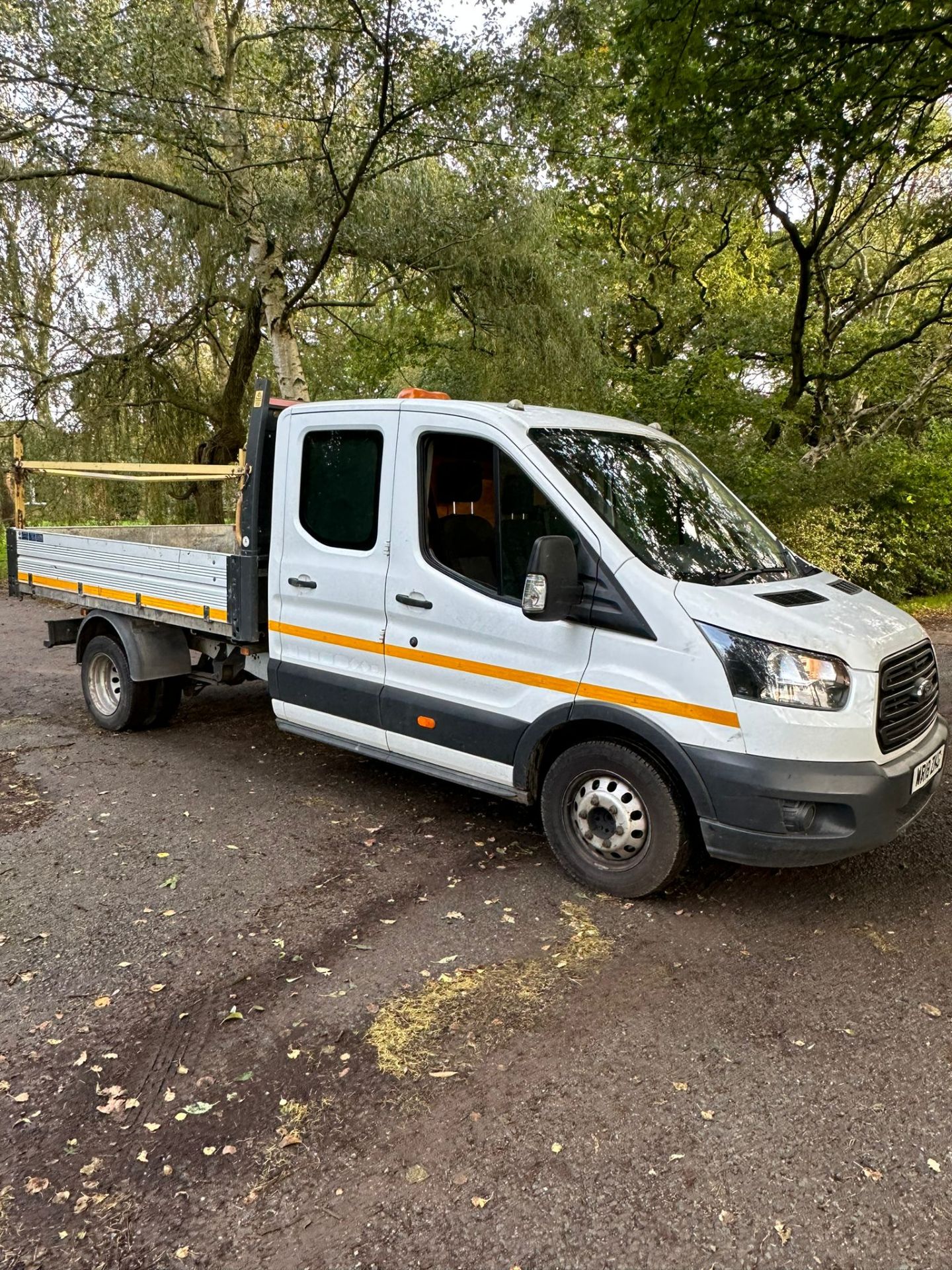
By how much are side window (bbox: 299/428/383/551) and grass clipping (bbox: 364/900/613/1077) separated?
2309 millimetres

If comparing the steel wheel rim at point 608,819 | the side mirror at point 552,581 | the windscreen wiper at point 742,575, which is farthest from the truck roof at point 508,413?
the steel wheel rim at point 608,819

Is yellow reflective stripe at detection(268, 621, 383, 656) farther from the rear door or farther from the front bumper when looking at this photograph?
the front bumper

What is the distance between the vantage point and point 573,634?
3.88m

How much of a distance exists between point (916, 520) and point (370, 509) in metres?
12.0

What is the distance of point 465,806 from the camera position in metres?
5.16

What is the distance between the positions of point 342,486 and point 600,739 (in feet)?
6.76

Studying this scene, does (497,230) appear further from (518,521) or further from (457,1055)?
(457,1055)

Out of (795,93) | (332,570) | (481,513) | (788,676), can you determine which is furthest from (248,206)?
(788,676)

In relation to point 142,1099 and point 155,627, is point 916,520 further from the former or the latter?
point 142,1099

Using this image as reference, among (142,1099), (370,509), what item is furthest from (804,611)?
(142,1099)

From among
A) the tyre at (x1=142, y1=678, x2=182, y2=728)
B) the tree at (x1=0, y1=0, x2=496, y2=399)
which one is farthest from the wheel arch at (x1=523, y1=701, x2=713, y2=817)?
the tree at (x1=0, y1=0, x2=496, y2=399)

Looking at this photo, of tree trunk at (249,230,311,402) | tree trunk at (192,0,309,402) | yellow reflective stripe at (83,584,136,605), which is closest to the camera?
yellow reflective stripe at (83,584,136,605)

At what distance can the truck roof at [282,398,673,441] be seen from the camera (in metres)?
4.19

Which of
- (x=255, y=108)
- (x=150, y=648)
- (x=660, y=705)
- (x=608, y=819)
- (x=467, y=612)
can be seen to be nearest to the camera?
(x=660, y=705)
